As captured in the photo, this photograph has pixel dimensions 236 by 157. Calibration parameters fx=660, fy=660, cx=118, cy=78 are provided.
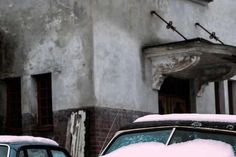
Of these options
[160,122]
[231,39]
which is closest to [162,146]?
[160,122]

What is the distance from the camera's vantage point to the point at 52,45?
17641mm

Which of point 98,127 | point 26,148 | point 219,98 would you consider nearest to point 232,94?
point 219,98

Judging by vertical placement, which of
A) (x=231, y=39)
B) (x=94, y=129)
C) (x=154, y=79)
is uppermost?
(x=231, y=39)

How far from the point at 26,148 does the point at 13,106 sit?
685 centimetres

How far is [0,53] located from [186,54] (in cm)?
525

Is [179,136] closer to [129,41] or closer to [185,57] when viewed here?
[129,41]

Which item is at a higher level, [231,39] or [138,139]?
[231,39]

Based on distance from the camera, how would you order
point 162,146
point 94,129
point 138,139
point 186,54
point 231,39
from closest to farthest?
point 162,146
point 138,139
point 94,129
point 186,54
point 231,39

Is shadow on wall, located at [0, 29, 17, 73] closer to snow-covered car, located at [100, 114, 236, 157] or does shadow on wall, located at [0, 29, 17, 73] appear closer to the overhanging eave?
the overhanging eave

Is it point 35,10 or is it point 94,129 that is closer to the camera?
point 94,129

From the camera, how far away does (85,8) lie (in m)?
17.2

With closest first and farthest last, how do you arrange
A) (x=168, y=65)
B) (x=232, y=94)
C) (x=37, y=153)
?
(x=37, y=153) → (x=168, y=65) → (x=232, y=94)

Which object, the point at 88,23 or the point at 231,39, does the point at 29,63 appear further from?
the point at 231,39

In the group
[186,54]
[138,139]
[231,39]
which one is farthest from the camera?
[231,39]
